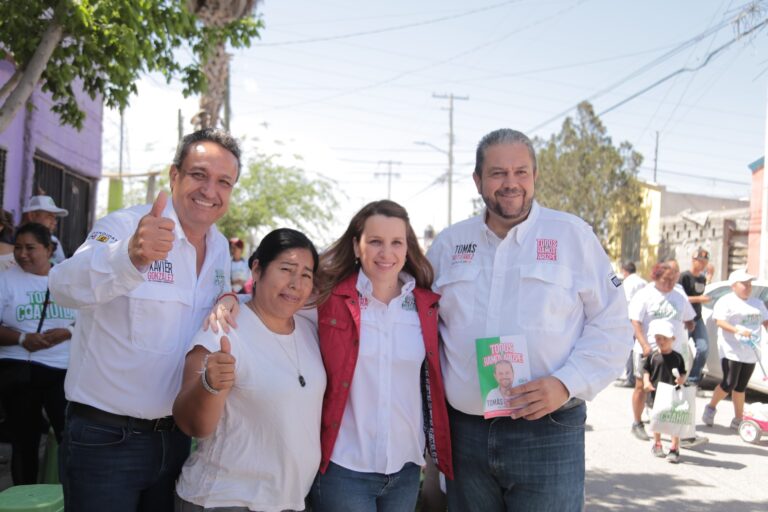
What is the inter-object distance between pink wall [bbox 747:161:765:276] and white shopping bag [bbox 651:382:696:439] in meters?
12.1

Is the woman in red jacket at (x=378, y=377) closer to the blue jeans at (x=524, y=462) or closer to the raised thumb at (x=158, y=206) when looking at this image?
the blue jeans at (x=524, y=462)

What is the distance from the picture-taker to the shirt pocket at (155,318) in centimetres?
246

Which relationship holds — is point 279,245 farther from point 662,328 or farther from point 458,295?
point 662,328

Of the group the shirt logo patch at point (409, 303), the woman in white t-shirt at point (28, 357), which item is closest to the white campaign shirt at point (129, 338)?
the shirt logo patch at point (409, 303)

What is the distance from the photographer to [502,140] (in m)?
2.86

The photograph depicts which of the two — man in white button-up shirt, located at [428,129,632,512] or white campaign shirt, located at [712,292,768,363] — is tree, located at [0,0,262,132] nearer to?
man in white button-up shirt, located at [428,129,632,512]

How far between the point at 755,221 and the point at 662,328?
13.3m

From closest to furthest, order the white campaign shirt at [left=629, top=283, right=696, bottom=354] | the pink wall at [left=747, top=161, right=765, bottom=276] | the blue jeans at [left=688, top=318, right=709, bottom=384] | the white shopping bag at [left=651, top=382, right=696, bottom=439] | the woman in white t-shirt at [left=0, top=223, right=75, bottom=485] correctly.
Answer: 1. the woman in white t-shirt at [left=0, top=223, right=75, bottom=485]
2. the white shopping bag at [left=651, top=382, right=696, bottom=439]
3. the white campaign shirt at [left=629, top=283, right=696, bottom=354]
4. the blue jeans at [left=688, top=318, right=709, bottom=384]
5. the pink wall at [left=747, top=161, right=765, bottom=276]

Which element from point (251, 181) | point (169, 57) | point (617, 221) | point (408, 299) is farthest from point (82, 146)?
point (617, 221)

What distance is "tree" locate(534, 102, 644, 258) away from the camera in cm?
3114

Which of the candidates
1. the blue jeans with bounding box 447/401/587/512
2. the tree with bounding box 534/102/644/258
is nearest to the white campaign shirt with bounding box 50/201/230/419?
the blue jeans with bounding box 447/401/587/512

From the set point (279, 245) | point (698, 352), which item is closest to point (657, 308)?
point (698, 352)

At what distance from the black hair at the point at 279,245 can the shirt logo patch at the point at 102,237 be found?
56 cm

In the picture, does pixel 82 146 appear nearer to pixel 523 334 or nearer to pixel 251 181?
pixel 523 334
